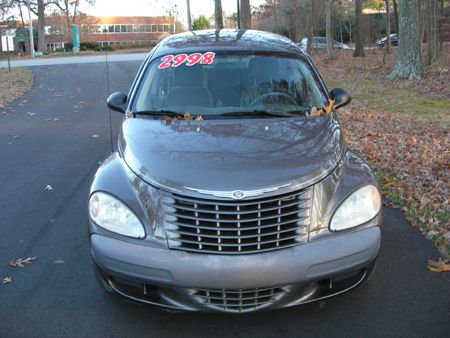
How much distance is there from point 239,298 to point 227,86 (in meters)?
2.16

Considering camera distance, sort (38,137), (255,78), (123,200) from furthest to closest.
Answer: (38,137), (255,78), (123,200)

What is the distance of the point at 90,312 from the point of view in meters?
Result: 3.57

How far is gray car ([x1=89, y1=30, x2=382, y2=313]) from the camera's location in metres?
3.05

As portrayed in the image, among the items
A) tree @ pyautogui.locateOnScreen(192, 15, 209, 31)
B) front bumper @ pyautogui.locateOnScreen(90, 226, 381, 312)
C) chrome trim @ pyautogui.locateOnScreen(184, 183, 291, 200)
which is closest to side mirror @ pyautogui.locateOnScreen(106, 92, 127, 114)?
front bumper @ pyautogui.locateOnScreen(90, 226, 381, 312)

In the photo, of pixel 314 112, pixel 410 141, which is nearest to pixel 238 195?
pixel 314 112

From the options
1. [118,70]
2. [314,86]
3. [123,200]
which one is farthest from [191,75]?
[118,70]

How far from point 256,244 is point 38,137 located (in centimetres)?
784

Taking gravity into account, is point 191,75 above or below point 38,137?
above

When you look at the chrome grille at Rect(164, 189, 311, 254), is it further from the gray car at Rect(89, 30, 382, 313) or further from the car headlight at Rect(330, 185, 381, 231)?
the car headlight at Rect(330, 185, 381, 231)

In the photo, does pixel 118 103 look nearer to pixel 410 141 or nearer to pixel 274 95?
pixel 274 95

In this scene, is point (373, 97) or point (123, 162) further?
point (373, 97)

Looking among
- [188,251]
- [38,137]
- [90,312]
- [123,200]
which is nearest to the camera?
[188,251]

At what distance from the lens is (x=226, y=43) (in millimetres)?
5102

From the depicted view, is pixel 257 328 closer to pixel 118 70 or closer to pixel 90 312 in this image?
pixel 90 312
